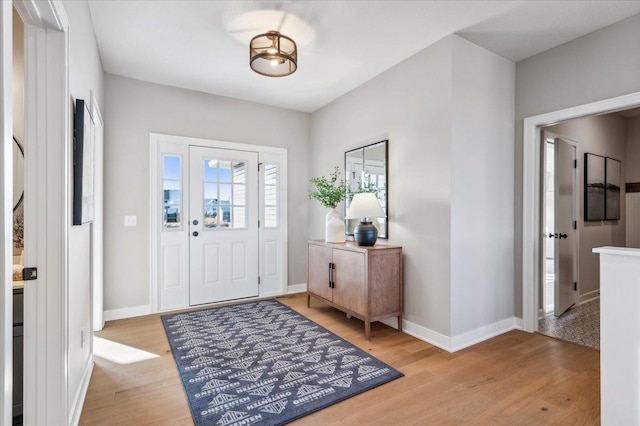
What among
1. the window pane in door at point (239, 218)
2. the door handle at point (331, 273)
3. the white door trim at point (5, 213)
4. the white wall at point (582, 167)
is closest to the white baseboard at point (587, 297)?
the white wall at point (582, 167)

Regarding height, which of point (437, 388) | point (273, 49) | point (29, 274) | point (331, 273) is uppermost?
point (273, 49)

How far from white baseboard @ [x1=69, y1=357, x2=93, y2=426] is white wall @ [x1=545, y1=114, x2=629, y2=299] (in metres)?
4.83

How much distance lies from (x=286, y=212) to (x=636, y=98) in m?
3.75

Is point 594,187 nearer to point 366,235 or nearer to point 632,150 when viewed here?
point 632,150

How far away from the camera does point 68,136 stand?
1.69 metres

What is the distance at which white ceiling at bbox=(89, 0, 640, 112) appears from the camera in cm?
244

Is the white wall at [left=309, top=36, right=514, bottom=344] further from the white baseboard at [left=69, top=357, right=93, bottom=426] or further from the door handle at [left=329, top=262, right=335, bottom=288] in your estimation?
the white baseboard at [left=69, top=357, right=93, bottom=426]

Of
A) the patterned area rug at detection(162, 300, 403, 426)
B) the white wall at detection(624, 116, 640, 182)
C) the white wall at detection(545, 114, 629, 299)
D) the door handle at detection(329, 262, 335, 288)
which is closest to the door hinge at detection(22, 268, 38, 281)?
the patterned area rug at detection(162, 300, 403, 426)

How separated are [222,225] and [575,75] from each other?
403 cm

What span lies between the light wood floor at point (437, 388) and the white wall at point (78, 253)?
284 mm

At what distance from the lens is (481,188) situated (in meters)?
3.05

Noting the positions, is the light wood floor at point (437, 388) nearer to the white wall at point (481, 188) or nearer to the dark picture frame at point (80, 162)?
the white wall at point (481, 188)

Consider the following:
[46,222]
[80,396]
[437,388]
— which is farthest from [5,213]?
[437,388]

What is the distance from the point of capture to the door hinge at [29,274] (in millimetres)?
1502
